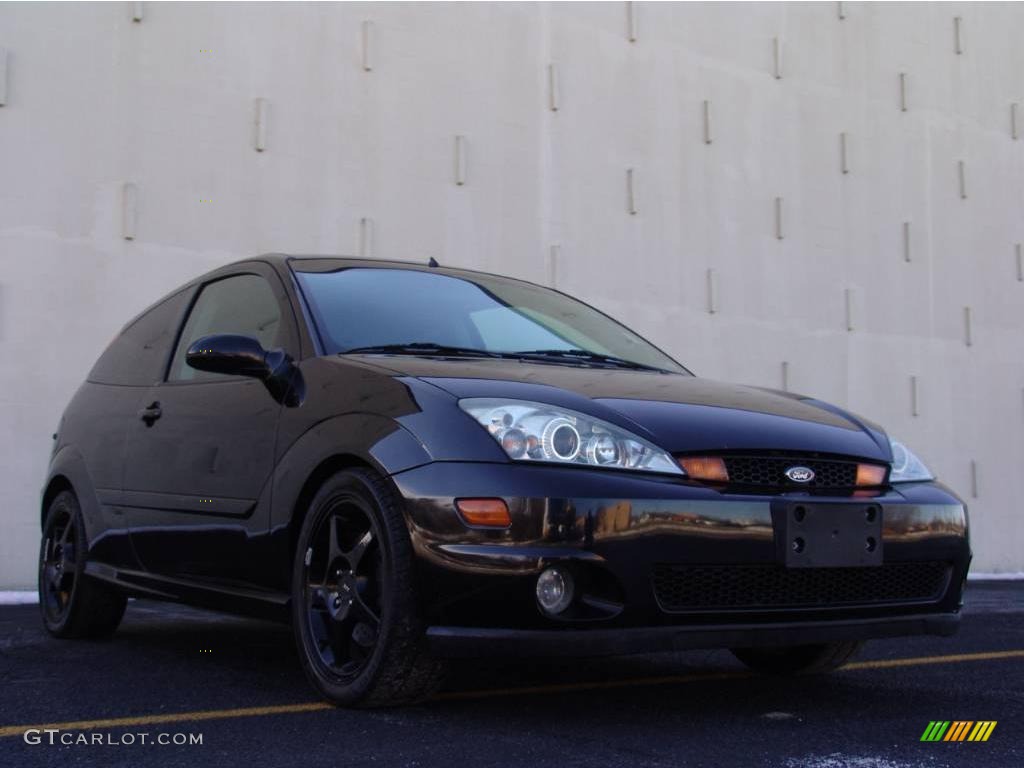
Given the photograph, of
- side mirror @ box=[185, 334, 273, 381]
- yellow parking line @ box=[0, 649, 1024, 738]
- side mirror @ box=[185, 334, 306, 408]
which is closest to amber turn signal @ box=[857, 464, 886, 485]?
yellow parking line @ box=[0, 649, 1024, 738]

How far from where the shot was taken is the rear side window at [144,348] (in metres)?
5.03

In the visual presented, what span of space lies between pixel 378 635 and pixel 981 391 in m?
11.1

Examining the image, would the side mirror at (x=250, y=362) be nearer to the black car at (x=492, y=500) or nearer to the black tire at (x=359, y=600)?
the black car at (x=492, y=500)

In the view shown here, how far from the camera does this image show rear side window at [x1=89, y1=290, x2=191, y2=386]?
198 inches

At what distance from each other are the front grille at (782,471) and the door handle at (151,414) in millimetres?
2204

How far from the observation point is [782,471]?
3.45 m

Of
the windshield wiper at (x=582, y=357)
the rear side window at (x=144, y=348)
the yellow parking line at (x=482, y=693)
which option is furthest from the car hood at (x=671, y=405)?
the rear side window at (x=144, y=348)

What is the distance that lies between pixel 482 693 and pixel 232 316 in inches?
68.5

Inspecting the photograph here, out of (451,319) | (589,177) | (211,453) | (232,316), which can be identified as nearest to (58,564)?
(232,316)

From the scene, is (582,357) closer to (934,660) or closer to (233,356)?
(233,356)

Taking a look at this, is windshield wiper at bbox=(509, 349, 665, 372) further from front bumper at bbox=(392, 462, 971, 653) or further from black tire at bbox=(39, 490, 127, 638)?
black tire at bbox=(39, 490, 127, 638)

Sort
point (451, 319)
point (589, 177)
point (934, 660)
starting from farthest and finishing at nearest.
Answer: point (589, 177), point (934, 660), point (451, 319)

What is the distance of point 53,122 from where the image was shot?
8.16 meters

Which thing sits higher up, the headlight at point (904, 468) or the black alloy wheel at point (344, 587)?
the headlight at point (904, 468)
